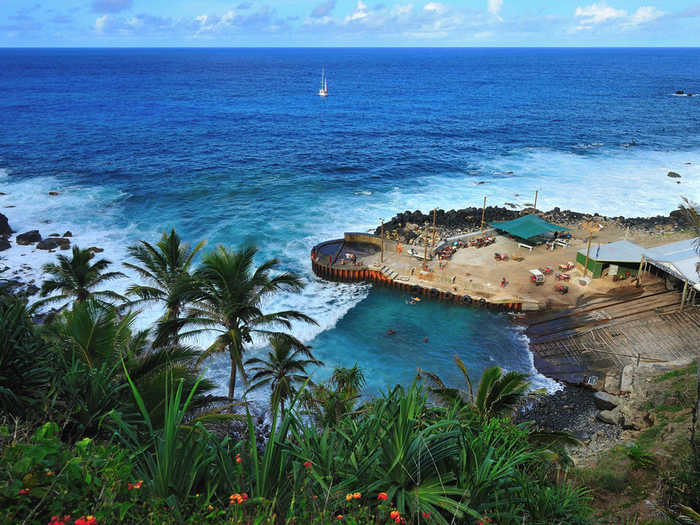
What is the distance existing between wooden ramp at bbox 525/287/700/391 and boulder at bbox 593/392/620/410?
128 centimetres

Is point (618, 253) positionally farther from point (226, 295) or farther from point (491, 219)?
point (226, 295)

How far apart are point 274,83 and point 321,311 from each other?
160833mm

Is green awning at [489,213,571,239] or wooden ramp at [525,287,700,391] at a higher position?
green awning at [489,213,571,239]

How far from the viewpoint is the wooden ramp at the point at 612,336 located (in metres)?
27.2

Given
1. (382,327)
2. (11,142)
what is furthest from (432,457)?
(11,142)

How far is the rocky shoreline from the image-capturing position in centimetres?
4594

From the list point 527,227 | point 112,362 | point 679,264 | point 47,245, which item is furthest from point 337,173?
point 112,362

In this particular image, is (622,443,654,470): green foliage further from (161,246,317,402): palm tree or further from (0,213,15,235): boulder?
(0,213,15,235): boulder

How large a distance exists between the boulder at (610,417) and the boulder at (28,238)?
1837 inches

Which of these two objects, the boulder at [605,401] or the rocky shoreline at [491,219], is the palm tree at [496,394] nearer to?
the boulder at [605,401]

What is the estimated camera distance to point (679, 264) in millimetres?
31469

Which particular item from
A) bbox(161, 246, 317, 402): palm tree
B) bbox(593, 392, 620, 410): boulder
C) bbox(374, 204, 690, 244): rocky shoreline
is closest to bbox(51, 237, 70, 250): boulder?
bbox(374, 204, 690, 244): rocky shoreline

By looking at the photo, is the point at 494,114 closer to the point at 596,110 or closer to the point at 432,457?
the point at 596,110

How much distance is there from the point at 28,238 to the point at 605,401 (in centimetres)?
4731
